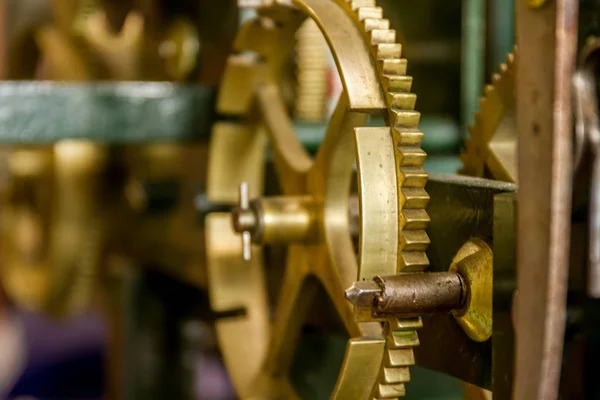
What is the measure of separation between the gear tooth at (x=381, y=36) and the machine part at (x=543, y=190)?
5.8 inches

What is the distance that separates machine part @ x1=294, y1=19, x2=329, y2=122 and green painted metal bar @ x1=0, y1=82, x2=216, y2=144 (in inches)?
13.1

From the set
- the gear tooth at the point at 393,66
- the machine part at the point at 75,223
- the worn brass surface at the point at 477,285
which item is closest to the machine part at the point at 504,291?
the worn brass surface at the point at 477,285

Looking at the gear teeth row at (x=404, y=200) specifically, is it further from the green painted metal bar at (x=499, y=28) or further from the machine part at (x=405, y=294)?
the green painted metal bar at (x=499, y=28)

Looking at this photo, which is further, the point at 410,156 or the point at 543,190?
the point at 410,156

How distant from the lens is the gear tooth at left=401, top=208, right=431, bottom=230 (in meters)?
0.57

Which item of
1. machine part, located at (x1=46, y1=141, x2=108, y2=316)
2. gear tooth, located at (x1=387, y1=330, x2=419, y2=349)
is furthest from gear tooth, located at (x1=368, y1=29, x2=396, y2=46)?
machine part, located at (x1=46, y1=141, x2=108, y2=316)

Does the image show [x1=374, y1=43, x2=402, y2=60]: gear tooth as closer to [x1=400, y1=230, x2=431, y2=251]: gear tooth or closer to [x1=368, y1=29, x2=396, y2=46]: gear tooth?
[x1=368, y1=29, x2=396, y2=46]: gear tooth

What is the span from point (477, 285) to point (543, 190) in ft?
0.40

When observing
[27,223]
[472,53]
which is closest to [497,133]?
[472,53]

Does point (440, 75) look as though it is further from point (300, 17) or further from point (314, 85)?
point (300, 17)

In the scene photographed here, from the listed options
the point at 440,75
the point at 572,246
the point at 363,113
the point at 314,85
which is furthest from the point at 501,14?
the point at 572,246

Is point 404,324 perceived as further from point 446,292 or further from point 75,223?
point 75,223

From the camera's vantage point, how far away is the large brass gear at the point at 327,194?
58 centimetres

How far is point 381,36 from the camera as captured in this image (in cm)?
62
